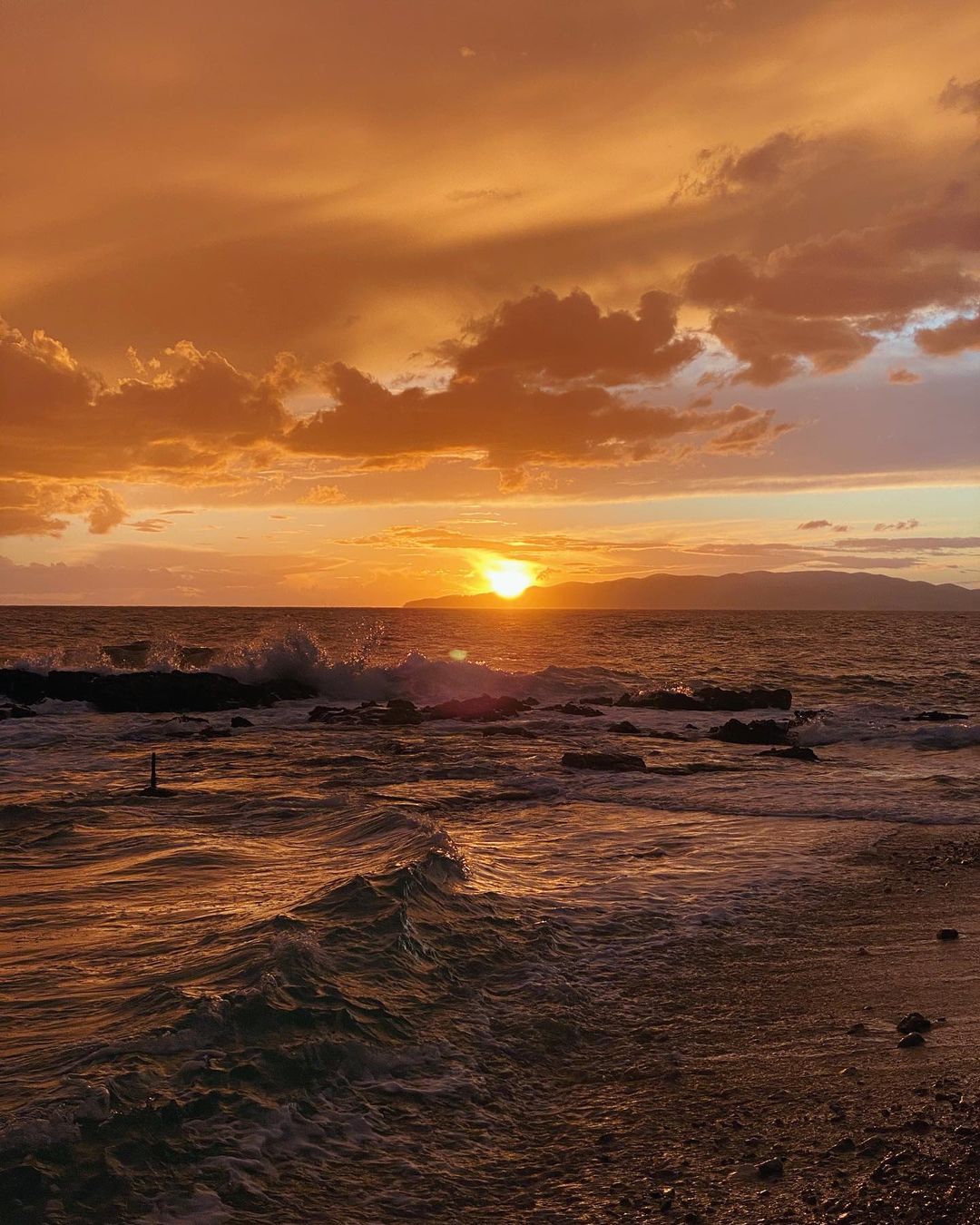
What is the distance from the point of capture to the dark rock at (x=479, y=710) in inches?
1426

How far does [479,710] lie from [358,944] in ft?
89.7

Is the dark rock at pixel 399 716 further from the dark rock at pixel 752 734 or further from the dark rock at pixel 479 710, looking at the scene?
the dark rock at pixel 752 734

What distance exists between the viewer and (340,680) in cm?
4612

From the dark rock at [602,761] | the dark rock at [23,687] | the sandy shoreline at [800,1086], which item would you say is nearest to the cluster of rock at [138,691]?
the dark rock at [23,687]

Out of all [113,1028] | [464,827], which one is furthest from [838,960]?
[464,827]

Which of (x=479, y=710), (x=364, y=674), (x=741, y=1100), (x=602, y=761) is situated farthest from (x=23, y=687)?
(x=741, y=1100)

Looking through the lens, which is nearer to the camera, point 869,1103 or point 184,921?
point 869,1103

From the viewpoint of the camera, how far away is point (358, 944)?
9.81 m

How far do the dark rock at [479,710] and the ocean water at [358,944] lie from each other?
7.99 metres

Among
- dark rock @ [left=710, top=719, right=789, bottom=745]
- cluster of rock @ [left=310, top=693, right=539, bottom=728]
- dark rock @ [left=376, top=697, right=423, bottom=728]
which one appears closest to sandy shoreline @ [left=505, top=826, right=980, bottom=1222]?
dark rock @ [left=710, top=719, right=789, bottom=745]

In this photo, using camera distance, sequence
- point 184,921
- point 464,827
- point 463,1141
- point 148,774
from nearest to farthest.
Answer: point 463,1141 → point 184,921 → point 464,827 → point 148,774

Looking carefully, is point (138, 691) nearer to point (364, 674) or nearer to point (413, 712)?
point (364, 674)

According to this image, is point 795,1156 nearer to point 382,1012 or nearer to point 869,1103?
point 869,1103

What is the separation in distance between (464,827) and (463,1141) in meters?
10.5
